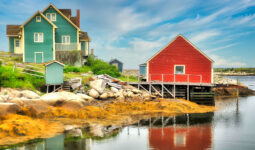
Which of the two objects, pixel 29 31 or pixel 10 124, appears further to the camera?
pixel 29 31

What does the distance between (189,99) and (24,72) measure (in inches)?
675

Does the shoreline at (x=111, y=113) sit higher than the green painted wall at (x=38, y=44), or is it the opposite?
the green painted wall at (x=38, y=44)

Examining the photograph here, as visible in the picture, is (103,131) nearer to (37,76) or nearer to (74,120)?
(74,120)

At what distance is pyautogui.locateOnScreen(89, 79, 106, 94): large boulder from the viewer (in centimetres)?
2278

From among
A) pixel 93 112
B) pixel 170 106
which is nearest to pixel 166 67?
pixel 170 106

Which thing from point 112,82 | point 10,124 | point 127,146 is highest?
point 112,82

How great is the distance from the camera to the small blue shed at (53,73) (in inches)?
844

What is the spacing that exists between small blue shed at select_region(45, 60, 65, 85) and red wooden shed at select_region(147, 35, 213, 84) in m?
10.3

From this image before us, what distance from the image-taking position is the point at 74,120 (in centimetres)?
1734

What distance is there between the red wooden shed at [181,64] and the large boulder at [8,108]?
15.3m

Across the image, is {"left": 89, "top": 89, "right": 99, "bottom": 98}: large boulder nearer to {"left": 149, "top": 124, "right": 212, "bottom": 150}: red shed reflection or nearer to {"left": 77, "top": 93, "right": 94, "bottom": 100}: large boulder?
{"left": 77, "top": 93, "right": 94, "bottom": 100}: large boulder

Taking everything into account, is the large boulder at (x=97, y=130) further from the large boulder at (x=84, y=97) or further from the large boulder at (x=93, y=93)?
the large boulder at (x=93, y=93)

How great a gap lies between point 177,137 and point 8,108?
10704 millimetres

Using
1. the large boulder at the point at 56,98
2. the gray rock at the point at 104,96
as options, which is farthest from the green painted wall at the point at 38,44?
the large boulder at the point at 56,98
